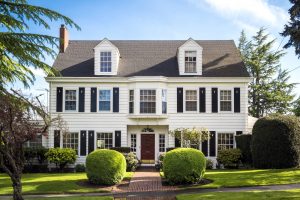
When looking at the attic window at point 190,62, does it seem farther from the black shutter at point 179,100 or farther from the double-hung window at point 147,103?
the double-hung window at point 147,103

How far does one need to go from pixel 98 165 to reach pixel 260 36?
3200 centimetres

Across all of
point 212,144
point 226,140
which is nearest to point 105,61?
point 212,144

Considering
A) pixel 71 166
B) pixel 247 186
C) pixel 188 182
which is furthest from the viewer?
pixel 71 166

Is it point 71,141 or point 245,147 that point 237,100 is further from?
point 71,141

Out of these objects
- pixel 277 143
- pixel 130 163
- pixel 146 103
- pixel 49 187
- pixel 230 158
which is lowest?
pixel 49 187

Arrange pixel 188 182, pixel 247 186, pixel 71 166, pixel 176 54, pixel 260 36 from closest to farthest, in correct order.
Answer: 1. pixel 247 186
2. pixel 188 182
3. pixel 71 166
4. pixel 176 54
5. pixel 260 36

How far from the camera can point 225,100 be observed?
3188 centimetres

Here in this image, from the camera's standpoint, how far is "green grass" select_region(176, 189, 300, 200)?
51.1ft

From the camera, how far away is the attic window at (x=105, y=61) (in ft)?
107

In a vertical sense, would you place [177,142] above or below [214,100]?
below

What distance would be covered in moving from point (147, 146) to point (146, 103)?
334cm

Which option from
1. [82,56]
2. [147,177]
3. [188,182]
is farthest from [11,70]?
[82,56]

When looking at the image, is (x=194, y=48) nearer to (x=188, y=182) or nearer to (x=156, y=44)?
(x=156, y=44)

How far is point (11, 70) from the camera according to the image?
12.3m
